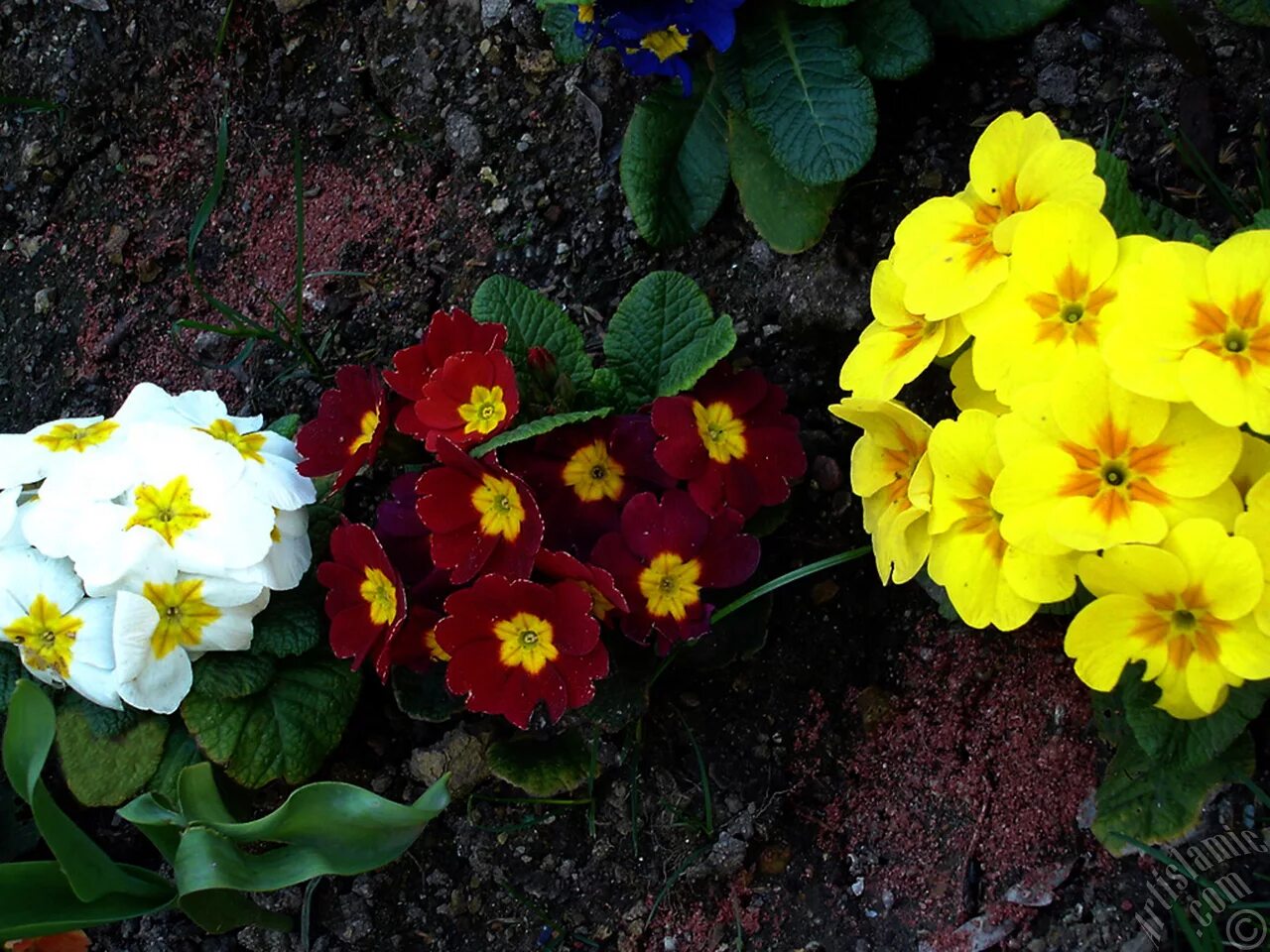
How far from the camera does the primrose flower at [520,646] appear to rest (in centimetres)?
167

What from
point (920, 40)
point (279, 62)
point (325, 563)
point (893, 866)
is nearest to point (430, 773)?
point (325, 563)

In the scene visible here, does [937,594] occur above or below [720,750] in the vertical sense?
above

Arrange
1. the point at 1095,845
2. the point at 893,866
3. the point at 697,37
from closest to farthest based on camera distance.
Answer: the point at 1095,845
the point at 893,866
the point at 697,37

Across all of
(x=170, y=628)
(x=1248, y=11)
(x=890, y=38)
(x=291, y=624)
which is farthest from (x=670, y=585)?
(x=1248, y=11)

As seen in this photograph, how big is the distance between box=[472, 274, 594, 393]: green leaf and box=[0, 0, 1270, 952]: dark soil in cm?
29

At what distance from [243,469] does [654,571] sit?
583mm

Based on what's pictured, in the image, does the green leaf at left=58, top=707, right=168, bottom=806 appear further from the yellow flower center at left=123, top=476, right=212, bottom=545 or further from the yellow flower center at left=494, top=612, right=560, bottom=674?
the yellow flower center at left=494, top=612, right=560, bottom=674

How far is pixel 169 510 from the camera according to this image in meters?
1.75

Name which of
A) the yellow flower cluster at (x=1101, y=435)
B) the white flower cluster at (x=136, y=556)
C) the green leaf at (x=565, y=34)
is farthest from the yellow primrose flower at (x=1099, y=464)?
the green leaf at (x=565, y=34)

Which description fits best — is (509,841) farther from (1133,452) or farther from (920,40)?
(920,40)

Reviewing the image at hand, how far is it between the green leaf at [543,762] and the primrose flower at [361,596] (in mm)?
225

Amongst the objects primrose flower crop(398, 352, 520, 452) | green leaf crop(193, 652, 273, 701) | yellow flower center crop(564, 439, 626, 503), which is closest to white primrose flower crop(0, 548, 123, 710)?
green leaf crop(193, 652, 273, 701)

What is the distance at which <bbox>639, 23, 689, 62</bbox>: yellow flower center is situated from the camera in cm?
195

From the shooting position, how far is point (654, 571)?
1.74m
